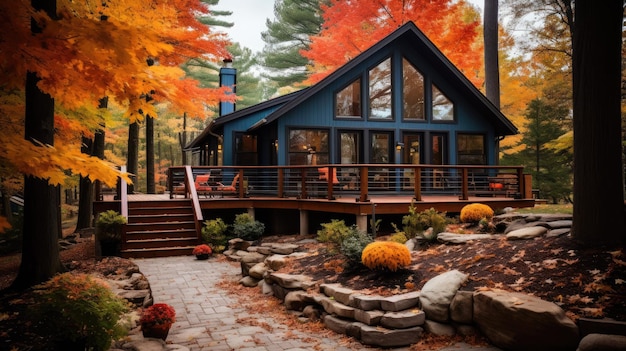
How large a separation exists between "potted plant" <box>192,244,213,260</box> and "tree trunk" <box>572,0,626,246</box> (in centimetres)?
792

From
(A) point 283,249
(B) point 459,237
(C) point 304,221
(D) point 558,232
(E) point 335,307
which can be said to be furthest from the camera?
(C) point 304,221

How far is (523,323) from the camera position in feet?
14.5

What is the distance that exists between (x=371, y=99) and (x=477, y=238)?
28.6ft

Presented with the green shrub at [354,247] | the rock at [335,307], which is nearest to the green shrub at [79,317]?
the rock at [335,307]

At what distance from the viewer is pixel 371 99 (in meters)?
15.3

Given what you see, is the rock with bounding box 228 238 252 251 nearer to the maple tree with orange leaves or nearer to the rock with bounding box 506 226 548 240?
the maple tree with orange leaves

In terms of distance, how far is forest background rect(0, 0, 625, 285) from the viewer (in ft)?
15.2

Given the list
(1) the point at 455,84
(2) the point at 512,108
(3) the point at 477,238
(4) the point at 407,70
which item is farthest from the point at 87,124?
(2) the point at 512,108

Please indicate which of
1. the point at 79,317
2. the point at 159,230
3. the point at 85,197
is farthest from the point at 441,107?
the point at 79,317

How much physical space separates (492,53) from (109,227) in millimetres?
15807

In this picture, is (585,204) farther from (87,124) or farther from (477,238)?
(87,124)

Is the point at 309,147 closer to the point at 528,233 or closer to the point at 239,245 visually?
the point at 239,245

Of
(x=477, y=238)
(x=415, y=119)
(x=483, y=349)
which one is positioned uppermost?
(x=415, y=119)

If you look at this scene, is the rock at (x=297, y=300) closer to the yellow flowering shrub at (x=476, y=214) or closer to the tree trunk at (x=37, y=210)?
the tree trunk at (x=37, y=210)
